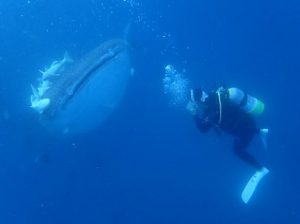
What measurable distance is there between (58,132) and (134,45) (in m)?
3.14

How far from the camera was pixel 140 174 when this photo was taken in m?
12.5

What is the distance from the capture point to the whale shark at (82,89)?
962 centimetres

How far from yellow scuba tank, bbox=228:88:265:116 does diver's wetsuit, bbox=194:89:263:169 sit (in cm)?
12

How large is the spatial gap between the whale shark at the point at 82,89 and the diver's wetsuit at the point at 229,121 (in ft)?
8.06

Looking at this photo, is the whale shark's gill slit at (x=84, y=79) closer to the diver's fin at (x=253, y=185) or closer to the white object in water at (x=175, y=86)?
the white object in water at (x=175, y=86)

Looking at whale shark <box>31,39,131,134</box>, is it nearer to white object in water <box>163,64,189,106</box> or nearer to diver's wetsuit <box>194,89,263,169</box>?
A: white object in water <box>163,64,189,106</box>

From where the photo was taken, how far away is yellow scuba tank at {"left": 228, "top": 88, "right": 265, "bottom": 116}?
29.6 ft

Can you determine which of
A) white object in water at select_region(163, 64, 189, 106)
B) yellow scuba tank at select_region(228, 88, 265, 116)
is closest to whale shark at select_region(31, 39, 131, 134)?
white object in water at select_region(163, 64, 189, 106)

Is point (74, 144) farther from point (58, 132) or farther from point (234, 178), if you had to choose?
point (234, 178)

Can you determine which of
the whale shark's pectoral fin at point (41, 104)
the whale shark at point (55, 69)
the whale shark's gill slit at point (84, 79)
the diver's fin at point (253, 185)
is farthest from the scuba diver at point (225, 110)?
the whale shark at point (55, 69)

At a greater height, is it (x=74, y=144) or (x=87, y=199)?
(x=74, y=144)

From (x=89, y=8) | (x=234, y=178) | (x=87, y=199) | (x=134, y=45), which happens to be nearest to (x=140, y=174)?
(x=87, y=199)

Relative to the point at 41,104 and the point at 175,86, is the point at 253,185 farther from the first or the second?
the point at 41,104

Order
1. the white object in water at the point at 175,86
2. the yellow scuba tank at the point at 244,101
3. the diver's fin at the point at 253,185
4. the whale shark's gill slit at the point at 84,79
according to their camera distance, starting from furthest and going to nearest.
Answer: the white object in water at the point at 175,86 → the diver's fin at the point at 253,185 → the whale shark's gill slit at the point at 84,79 → the yellow scuba tank at the point at 244,101
